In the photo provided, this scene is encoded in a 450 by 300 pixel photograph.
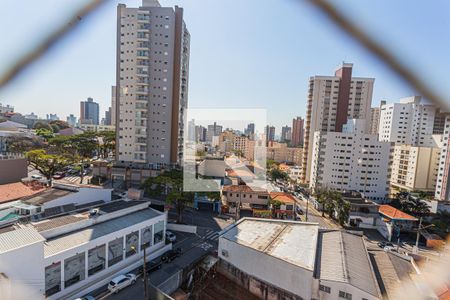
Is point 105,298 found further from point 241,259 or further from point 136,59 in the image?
point 136,59

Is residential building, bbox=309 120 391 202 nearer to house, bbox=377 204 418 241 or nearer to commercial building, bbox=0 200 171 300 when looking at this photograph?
house, bbox=377 204 418 241

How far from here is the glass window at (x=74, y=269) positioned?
5.70m

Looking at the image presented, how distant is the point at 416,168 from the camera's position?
20875 millimetres

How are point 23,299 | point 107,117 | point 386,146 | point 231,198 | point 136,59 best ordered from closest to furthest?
1. point 23,299
2. point 231,198
3. point 136,59
4. point 386,146
5. point 107,117

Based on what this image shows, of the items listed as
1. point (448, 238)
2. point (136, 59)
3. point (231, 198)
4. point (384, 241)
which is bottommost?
point (384, 241)

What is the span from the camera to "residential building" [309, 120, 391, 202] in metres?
18.2

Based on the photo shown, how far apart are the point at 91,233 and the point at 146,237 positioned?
69.7 inches

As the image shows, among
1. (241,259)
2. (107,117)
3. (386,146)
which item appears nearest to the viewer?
(241,259)

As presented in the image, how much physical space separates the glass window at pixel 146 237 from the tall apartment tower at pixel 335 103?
58.5 ft

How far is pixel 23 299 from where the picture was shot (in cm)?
436

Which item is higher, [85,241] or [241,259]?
[85,241]

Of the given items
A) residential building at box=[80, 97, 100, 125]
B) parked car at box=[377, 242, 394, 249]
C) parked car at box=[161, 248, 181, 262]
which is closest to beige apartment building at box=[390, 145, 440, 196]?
parked car at box=[377, 242, 394, 249]

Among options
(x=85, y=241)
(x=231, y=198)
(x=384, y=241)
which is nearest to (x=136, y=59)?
(x=231, y=198)

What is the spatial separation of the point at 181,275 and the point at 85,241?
2.75 meters
